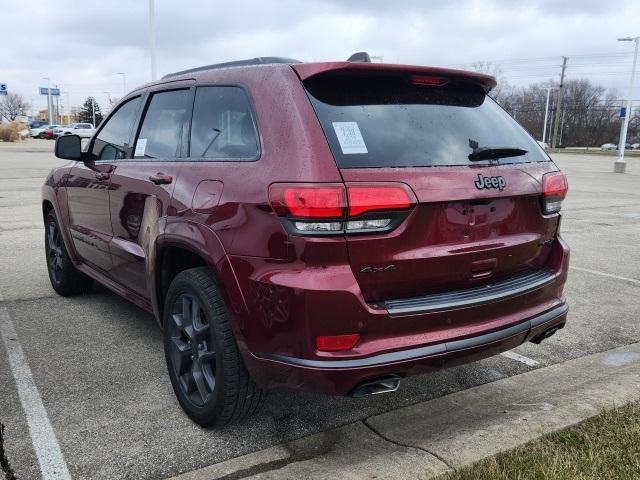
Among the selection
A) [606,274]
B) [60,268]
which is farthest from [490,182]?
[606,274]

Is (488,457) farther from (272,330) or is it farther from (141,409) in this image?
(141,409)

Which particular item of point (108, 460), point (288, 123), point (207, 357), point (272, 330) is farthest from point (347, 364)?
point (108, 460)

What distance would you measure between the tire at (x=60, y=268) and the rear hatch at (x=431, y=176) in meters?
3.38

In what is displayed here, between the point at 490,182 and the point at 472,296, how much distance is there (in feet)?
1.72

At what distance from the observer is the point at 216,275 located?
2.63m

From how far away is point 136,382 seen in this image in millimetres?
3494

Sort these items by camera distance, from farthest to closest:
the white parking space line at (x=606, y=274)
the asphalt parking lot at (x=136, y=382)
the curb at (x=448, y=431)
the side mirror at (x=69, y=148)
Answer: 1. the white parking space line at (x=606, y=274)
2. the side mirror at (x=69, y=148)
3. the asphalt parking lot at (x=136, y=382)
4. the curb at (x=448, y=431)

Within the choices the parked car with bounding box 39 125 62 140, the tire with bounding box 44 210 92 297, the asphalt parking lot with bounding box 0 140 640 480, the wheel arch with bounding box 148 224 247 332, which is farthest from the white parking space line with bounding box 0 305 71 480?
the parked car with bounding box 39 125 62 140

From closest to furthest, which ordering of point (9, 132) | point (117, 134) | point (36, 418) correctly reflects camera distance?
point (36, 418)
point (117, 134)
point (9, 132)

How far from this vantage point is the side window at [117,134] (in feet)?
13.1

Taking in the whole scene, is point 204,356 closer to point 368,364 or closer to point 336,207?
point 368,364

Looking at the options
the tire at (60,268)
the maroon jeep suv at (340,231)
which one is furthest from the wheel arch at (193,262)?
the tire at (60,268)

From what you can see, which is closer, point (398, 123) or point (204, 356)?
point (398, 123)

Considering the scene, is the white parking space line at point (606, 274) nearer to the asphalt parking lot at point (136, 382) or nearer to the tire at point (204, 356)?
the asphalt parking lot at point (136, 382)
